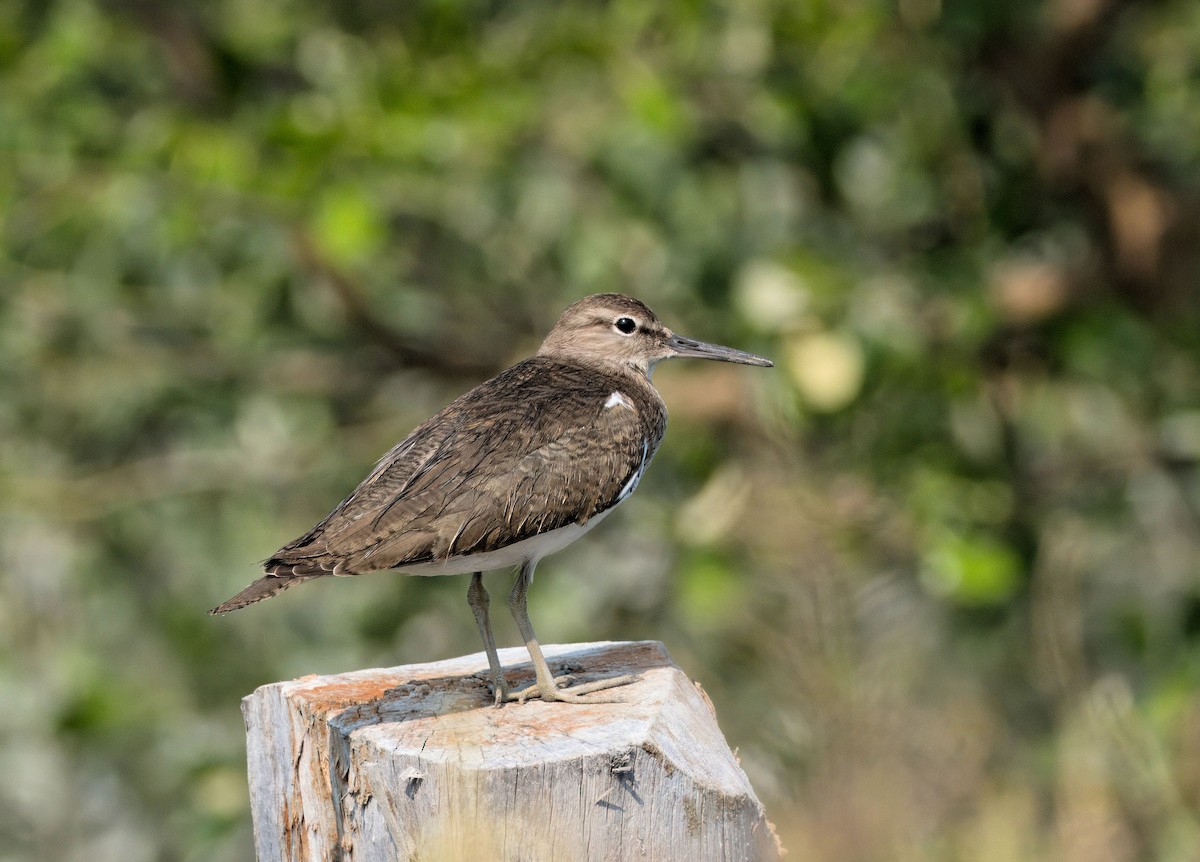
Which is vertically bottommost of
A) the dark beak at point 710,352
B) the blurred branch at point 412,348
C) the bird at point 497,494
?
the bird at point 497,494

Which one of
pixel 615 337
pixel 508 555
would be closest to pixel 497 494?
pixel 508 555

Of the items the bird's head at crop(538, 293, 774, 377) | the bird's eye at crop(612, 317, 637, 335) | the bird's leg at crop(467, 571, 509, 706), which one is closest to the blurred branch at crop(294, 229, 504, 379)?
the bird's head at crop(538, 293, 774, 377)

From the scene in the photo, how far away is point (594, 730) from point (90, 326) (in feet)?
17.9

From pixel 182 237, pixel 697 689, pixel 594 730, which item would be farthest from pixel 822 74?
pixel 594 730

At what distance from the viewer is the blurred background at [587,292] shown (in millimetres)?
7695

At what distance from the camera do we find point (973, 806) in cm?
407

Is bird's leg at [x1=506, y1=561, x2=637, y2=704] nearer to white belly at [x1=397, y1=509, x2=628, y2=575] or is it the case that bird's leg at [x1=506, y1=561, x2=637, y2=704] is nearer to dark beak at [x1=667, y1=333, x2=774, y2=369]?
white belly at [x1=397, y1=509, x2=628, y2=575]

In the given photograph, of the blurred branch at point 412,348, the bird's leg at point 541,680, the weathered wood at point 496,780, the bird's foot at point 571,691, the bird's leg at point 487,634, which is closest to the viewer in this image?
the weathered wood at point 496,780

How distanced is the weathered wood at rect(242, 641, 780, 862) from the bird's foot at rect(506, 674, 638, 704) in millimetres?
110

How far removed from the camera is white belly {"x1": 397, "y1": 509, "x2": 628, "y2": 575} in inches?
207

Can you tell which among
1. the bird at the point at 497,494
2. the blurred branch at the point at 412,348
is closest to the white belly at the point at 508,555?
the bird at the point at 497,494

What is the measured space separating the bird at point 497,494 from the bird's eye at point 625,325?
75 centimetres

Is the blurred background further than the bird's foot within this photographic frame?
Yes

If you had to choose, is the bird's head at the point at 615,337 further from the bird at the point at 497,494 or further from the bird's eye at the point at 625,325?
the bird at the point at 497,494
